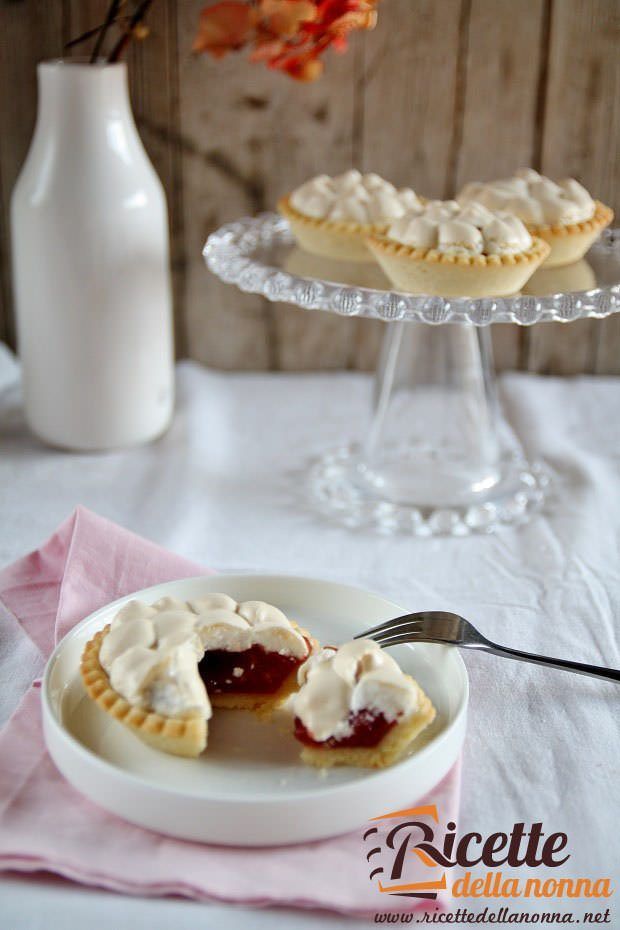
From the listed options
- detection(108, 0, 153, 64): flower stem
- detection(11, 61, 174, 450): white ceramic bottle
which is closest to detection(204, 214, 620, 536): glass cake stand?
detection(11, 61, 174, 450): white ceramic bottle

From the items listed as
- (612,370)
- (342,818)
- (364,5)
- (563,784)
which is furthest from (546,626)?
(612,370)

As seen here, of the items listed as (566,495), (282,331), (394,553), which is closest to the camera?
(394,553)

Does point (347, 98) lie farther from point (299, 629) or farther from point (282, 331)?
point (299, 629)

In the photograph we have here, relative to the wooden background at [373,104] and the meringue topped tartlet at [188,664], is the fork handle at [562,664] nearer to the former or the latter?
the meringue topped tartlet at [188,664]

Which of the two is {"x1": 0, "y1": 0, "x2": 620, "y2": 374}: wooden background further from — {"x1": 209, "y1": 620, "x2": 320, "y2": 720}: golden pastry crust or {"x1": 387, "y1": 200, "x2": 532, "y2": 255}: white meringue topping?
{"x1": 209, "y1": 620, "x2": 320, "y2": 720}: golden pastry crust

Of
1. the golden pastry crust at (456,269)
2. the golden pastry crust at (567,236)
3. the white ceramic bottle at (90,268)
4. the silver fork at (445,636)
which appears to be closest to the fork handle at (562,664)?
the silver fork at (445,636)
